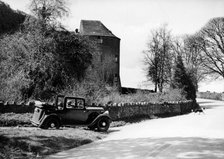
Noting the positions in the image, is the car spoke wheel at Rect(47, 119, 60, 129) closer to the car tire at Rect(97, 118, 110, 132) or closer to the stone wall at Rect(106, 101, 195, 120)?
the car tire at Rect(97, 118, 110, 132)

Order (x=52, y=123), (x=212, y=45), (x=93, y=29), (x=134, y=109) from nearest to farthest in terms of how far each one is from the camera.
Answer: (x=52, y=123) → (x=134, y=109) → (x=212, y=45) → (x=93, y=29)

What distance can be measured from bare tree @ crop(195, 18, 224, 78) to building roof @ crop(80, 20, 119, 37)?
17.2 metres

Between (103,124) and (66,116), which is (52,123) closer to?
(66,116)

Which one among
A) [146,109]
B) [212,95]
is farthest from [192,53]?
[146,109]

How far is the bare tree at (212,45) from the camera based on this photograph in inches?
1700

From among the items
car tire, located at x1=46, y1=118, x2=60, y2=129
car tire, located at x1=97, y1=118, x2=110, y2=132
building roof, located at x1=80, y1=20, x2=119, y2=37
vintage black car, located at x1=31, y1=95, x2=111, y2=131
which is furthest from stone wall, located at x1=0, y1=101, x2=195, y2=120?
building roof, located at x1=80, y1=20, x2=119, y2=37

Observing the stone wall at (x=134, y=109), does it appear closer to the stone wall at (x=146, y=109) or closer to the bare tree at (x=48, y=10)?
the stone wall at (x=146, y=109)

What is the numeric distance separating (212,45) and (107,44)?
19228 mm

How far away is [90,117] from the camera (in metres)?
13.8

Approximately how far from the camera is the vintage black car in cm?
1257

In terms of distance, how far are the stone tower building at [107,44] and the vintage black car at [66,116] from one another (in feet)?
118

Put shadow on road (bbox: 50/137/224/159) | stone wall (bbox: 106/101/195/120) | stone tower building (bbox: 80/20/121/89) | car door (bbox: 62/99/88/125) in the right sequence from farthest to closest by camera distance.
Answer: stone tower building (bbox: 80/20/121/89)
stone wall (bbox: 106/101/195/120)
car door (bbox: 62/99/88/125)
shadow on road (bbox: 50/137/224/159)

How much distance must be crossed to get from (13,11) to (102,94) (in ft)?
83.8

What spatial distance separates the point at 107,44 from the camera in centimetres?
5238
